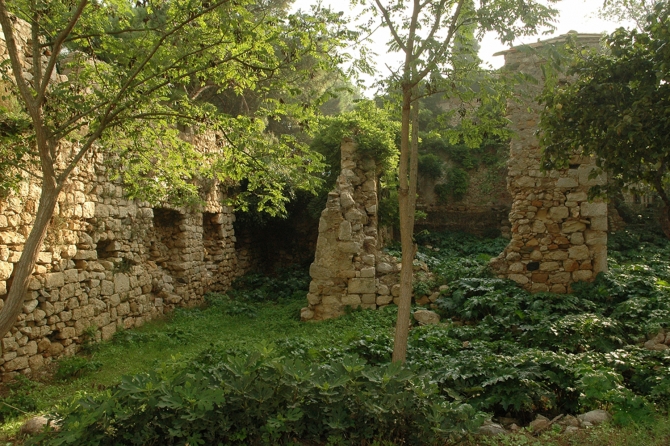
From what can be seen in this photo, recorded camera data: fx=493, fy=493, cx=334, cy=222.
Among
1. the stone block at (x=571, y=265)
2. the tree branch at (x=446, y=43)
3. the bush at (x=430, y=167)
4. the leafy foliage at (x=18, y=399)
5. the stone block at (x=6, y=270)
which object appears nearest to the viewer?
the tree branch at (x=446, y=43)

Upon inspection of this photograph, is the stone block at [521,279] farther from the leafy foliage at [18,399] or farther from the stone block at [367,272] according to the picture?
the leafy foliage at [18,399]

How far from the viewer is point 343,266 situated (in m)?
9.52

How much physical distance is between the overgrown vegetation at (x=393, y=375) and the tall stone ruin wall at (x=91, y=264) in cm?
53

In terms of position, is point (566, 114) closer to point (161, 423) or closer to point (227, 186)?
point (161, 423)

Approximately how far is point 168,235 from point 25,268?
6.74 meters

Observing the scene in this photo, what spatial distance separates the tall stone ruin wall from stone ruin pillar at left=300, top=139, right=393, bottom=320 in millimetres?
3229

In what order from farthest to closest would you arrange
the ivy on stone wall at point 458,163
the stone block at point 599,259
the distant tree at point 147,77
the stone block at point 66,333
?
1. the ivy on stone wall at point 458,163
2. the stone block at point 599,259
3. the stone block at point 66,333
4. the distant tree at point 147,77

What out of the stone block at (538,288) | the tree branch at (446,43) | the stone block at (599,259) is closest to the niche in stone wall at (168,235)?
the stone block at (538,288)

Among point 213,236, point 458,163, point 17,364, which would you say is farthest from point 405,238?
point 458,163

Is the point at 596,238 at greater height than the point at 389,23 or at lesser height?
lesser

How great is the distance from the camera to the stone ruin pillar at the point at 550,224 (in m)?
8.91

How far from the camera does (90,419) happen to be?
3.07m

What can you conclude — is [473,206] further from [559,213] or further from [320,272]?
[320,272]

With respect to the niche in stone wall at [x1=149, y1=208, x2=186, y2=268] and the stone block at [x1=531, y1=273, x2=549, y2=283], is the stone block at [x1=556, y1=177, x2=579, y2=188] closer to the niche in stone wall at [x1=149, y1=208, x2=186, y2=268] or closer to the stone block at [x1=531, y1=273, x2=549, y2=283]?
the stone block at [x1=531, y1=273, x2=549, y2=283]
